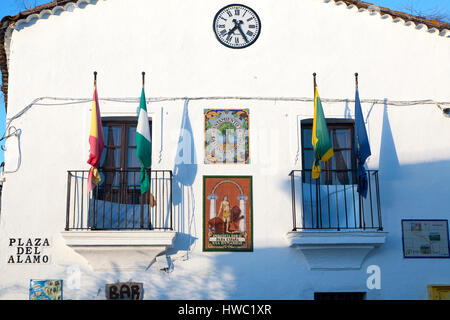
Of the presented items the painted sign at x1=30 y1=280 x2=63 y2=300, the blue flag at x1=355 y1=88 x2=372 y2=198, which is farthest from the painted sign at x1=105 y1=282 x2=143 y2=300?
the blue flag at x1=355 y1=88 x2=372 y2=198

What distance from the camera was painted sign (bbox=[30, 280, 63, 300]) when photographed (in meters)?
10.6

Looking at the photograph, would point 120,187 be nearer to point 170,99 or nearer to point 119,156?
point 119,156

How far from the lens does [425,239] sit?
11.1 m

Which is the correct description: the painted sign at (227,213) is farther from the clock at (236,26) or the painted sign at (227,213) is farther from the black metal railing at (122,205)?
the clock at (236,26)

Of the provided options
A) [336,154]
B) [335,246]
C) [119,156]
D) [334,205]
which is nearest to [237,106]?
[336,154]

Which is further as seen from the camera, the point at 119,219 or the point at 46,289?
the point at 119,219

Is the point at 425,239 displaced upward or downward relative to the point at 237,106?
downward

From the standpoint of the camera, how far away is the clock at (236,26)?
1162 centimetres

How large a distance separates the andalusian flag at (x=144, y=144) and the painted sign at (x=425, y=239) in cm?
425

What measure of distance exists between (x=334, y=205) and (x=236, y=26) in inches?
136

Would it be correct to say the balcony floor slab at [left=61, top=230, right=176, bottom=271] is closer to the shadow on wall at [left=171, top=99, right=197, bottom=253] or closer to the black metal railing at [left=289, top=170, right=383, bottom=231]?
the shadow on wall at [left=171, top=99, right=197, bottom=253]
